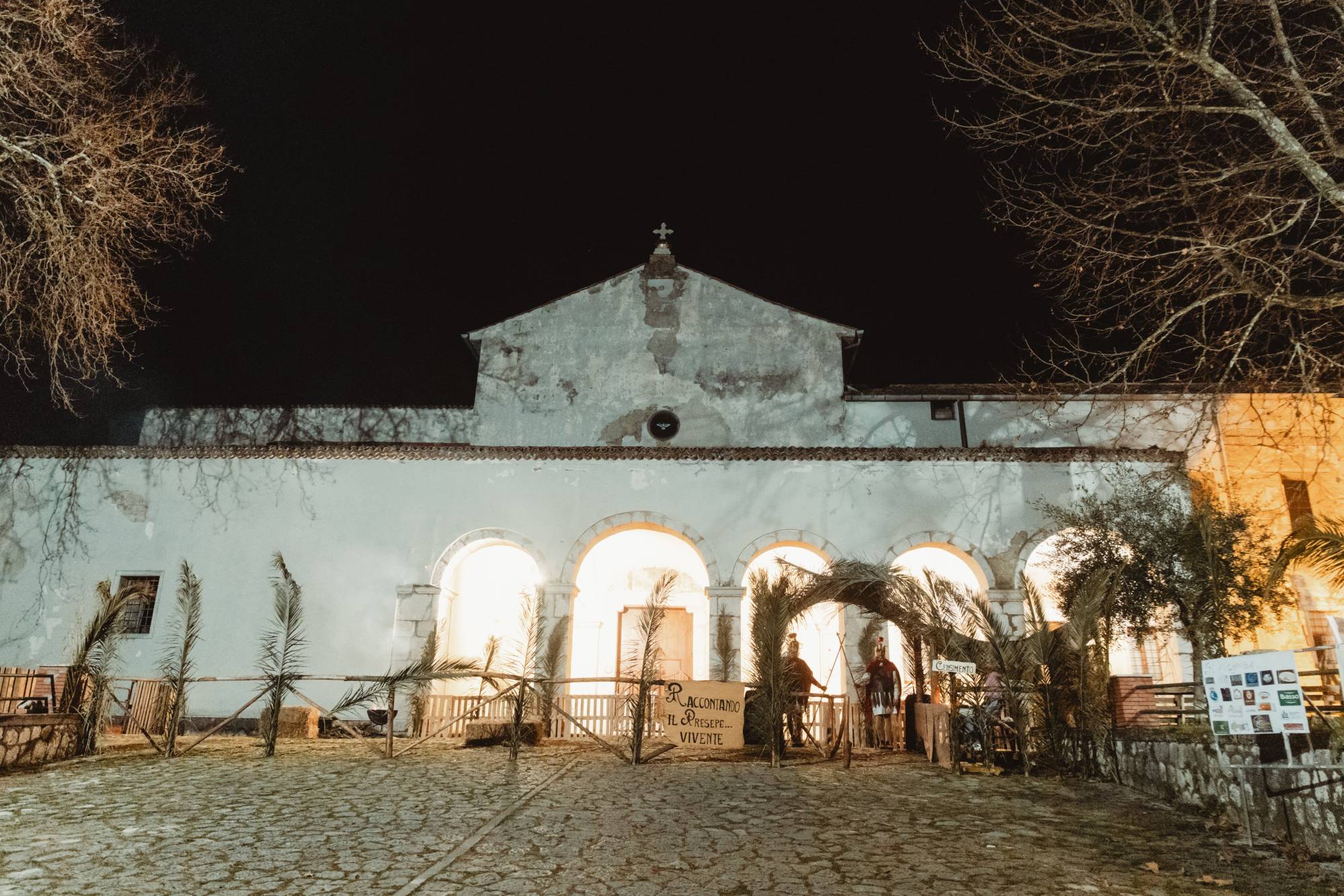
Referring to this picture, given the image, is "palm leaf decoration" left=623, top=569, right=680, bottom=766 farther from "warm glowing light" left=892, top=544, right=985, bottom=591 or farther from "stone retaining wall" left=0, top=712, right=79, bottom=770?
"stone retaining wall" left=0, top=712, right=79, bottom=770

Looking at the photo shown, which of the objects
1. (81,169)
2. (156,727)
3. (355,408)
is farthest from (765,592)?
(355,408)

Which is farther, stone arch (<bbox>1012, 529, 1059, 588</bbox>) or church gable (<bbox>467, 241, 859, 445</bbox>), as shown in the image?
church gable (<bbox>467, 241, 859, 445</bbox>)

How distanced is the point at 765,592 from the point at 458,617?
7845 millimetres

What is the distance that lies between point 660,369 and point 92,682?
41.6 feet

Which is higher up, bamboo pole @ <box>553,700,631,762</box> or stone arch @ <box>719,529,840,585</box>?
stone arch @ <box>719,529,840,585</box>

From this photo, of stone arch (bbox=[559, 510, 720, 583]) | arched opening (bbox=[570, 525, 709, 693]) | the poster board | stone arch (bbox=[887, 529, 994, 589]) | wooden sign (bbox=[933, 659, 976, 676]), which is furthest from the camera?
arched opening (bbox=[570, 525, 709, 693])

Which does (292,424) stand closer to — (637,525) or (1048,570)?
(637,525)

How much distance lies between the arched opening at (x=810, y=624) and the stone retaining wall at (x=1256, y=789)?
6.97 m

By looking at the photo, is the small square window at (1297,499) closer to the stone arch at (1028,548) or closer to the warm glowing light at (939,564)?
the stone arch at (1028,548)

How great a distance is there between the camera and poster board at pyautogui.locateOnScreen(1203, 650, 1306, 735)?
6.19 m

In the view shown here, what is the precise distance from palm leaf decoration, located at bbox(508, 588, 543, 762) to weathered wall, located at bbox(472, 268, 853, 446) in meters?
4.90

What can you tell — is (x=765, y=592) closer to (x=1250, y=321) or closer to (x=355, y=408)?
(x=1250, y=321)

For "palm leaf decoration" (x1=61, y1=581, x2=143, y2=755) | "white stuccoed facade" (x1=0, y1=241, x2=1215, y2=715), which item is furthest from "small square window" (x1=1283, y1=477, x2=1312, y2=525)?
"palm leaf decoration" (x1=61, y1=581, x2=143, y2=755)

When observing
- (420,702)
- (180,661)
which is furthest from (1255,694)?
(180,661)
